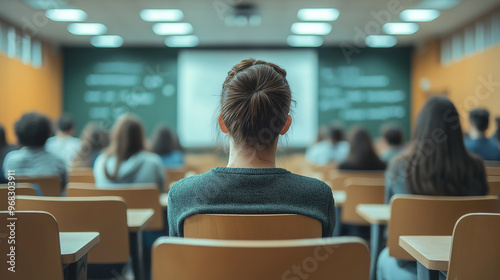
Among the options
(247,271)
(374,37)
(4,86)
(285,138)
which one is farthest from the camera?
(374,37)

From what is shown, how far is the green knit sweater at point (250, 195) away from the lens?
1.07m

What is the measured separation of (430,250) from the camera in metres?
1.20

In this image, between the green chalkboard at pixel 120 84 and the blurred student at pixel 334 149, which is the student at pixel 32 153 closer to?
the blurred student at pixel 334 149

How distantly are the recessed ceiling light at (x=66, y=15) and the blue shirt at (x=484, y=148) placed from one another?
21.4 feet

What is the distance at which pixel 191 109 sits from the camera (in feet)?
32.8

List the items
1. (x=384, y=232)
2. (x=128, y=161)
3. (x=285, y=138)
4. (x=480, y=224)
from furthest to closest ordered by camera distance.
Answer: (x=128, y=161) < (x=384, y=232) < (x=285, y=138) < (x=480, y=224)

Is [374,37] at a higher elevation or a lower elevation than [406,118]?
higher

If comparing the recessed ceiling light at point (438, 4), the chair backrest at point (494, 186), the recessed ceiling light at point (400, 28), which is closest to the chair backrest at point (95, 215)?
the chair backrest at point (494, 186)

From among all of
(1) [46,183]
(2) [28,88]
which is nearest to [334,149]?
(1) [46,183]

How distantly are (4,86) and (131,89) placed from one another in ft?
10.2

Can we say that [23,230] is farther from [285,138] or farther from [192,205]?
[285,138]

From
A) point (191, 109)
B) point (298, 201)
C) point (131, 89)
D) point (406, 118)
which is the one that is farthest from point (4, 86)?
point (406, 118)

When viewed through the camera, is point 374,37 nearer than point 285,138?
No

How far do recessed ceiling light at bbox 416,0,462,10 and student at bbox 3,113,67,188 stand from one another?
6059 mm
